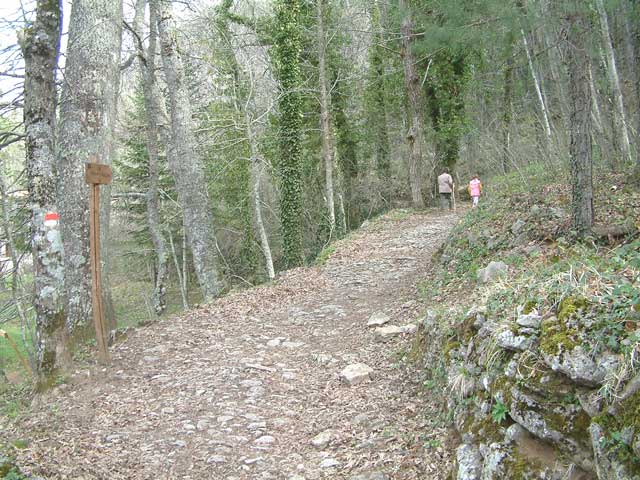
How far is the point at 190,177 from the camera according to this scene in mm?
11188

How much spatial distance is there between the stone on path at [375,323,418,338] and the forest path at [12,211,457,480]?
0.39 ft

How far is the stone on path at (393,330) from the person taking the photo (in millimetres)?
6914

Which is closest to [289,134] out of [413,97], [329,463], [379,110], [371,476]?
[413,97]

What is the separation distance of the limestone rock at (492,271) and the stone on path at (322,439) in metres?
2.86

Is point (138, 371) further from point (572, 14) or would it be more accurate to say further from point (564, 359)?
point (572, 14)

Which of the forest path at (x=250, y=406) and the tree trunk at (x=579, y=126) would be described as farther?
the tree trunk at (x=579, y=126)

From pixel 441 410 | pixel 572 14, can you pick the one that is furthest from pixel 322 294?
pixel 572 14

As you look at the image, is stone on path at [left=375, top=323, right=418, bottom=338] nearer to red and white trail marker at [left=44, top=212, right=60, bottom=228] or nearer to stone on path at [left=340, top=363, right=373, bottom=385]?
stone on path at [left=340, top=363, right=373, bottom=385]

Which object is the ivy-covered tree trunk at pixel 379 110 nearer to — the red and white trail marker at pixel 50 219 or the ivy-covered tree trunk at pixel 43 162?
the ivy-covered tree trunk at pixel 43 162

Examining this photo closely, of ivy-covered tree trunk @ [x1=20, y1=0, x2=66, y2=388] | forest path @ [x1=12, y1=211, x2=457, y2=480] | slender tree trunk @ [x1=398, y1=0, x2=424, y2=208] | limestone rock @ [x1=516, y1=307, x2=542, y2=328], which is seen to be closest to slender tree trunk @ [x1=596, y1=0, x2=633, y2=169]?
forest path @ [x1=12, y1=211, x2=457, y2=480]

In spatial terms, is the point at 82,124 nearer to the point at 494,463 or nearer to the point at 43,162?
the point at 43,162

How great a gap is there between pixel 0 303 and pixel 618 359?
897 inches

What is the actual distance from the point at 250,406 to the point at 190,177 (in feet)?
22.4

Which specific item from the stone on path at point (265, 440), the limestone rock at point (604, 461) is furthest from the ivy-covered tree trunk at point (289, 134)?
the limestone rock at point (604, 461)
